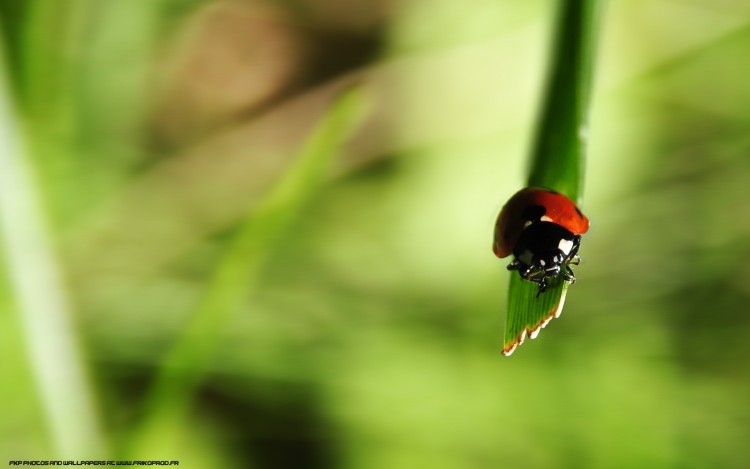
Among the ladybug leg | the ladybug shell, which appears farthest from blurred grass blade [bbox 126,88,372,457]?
the ladybug leg

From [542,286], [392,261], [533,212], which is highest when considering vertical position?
[392,261]

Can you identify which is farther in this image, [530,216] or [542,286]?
[530,216]

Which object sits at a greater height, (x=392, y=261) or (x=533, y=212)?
(x=392, y=261)

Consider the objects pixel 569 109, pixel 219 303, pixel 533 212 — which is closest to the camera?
pixel 569 109

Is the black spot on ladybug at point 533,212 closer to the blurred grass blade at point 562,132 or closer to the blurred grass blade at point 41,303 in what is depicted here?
the blurred grass blade at point 562,132

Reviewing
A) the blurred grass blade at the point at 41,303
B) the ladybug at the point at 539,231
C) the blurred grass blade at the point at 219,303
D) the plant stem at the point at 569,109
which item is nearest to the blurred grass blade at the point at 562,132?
the plant stem at the point at 569,109

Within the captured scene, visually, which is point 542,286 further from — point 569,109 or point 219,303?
point 219,303

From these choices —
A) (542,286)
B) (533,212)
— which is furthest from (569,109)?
(533,212)
